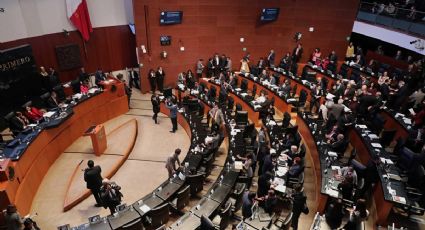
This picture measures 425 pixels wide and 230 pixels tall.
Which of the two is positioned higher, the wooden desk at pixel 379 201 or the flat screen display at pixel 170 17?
A: the flat screen display at pixel 170 17

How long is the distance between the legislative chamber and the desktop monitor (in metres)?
0.09

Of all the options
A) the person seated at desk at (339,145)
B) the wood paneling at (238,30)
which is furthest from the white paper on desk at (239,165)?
the wood paneling at (238,30)

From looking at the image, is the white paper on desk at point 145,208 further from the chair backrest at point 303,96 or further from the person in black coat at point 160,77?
the person in black coat at point 160,77

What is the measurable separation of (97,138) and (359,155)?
31.2 ft

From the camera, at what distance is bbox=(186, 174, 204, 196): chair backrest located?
8926 mm

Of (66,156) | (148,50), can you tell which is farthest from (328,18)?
(66,156)

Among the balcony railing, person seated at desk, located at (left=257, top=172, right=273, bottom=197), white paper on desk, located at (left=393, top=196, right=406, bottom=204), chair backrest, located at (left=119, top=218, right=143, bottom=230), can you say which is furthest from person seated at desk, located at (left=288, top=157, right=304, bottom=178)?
the balcony railing

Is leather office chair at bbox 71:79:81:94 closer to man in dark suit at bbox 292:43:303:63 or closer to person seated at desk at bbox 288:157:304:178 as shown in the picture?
person seated at desk at bbox 288:157:304:178

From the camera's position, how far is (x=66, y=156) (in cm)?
1204

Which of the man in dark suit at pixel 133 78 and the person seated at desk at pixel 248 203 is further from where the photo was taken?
the man in dark suit at pixel 133 78

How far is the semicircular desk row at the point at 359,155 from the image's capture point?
802 centimetres

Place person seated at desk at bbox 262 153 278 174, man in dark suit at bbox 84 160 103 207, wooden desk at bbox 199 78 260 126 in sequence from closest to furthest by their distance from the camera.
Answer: man in dark suit at bbox 84 160 103 207 → person seated at desk at bbox 262 153 278 174 → wooden desk at bbox 199 78 260 126

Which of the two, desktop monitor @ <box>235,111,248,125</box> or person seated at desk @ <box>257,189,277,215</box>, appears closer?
person seated at desk @ <box>257,189,277,215</box>

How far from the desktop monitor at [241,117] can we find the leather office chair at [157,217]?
221 inches
